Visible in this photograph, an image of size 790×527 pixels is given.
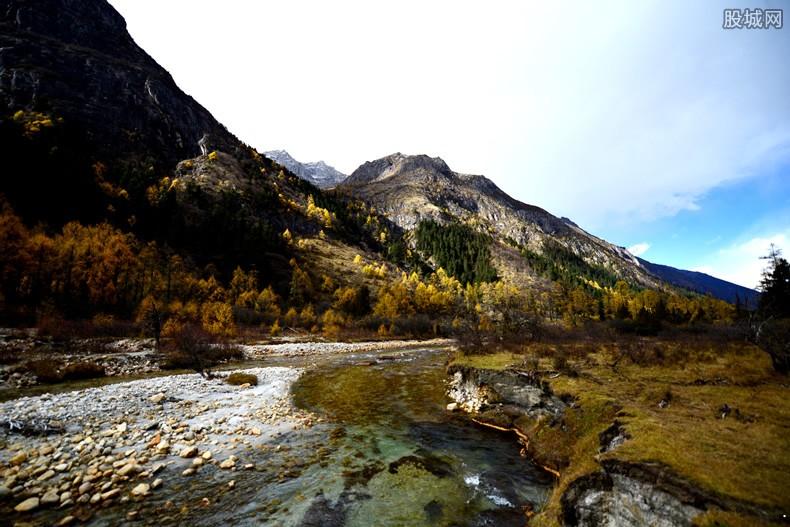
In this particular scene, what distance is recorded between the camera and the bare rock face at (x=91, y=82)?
4985 inches

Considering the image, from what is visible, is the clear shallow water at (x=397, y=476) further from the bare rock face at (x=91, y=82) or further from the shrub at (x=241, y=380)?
the bare rock face at (x=91, y=82)

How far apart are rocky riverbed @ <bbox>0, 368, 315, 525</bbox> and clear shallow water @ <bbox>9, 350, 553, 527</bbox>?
2.23ft

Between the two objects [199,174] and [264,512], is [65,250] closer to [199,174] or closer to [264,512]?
[264,512]

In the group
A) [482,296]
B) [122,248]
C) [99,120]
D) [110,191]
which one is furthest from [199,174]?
[482,296]

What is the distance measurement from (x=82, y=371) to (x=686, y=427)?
34.4m

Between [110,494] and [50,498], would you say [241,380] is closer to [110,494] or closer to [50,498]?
[110,494]

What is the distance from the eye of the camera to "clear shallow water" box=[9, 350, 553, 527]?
29.8ft

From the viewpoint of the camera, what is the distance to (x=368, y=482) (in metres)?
11.0

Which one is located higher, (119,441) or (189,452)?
(189,452)

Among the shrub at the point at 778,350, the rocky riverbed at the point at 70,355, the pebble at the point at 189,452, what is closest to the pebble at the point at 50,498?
the pebble at the point at 189,452

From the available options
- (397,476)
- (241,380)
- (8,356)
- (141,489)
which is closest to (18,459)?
(141,489)

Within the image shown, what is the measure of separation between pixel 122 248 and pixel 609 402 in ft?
272

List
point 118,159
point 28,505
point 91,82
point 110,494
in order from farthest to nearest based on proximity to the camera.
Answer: point 91,82
point 118,159
point 110,494
point 28,505

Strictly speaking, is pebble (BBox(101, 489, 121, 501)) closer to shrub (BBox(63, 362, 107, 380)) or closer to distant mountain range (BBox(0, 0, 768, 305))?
shrub (BBox(63, 362, 107, 380))
